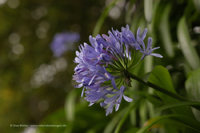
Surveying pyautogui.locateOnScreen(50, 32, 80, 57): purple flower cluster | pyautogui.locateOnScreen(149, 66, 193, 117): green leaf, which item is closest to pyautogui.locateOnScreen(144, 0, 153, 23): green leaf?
pyautogui.locateOnScreen(149, 66, 193, 117): green leaf

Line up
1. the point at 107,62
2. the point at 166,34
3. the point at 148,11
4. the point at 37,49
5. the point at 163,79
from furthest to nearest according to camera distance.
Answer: the point at 37,49, the point at 166,34, the point at 148,11, the point at 163,79, the point at 107,62

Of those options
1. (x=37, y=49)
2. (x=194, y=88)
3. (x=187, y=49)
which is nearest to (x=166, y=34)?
(x=187, y=49)

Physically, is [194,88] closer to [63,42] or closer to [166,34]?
[166,34]

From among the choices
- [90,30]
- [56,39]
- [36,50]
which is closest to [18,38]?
[36,50]

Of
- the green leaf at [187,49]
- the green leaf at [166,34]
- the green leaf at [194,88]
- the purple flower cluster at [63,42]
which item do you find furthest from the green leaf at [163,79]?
the purple flower cluster at [63,42]

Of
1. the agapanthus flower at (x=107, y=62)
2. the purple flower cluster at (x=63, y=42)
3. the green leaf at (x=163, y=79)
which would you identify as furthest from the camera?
the purple flower cluster at (x=63, y=42)

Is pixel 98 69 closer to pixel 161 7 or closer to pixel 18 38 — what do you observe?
pixel 161 7

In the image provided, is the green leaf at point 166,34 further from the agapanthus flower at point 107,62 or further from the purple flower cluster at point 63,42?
the purple flower cluster at point 63,42

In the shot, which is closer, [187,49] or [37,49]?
[187,49]
